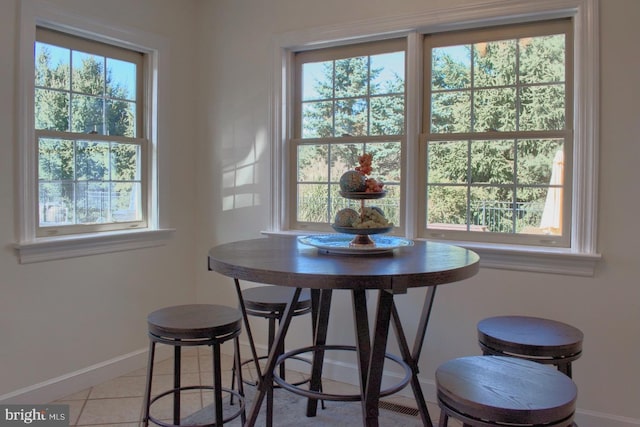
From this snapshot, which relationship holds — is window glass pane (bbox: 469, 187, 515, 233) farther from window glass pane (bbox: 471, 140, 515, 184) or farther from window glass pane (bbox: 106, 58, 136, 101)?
window glass pane (bbox: 106, 58, 136, 101)

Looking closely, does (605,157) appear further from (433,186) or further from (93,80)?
(93,80)

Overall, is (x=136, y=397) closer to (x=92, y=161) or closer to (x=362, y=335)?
(x=92, y=161)

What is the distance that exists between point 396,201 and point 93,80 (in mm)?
2086

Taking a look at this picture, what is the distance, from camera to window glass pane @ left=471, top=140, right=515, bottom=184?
2896 millimetres

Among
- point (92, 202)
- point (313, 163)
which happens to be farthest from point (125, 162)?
point (313, 163)


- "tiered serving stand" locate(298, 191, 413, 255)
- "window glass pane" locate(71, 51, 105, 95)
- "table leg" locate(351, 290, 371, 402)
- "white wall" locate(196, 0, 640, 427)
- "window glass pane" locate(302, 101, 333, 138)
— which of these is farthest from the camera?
"window glass pane" locate(302, 101, 333, 138)

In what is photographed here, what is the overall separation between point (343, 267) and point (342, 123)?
1698 millimetres

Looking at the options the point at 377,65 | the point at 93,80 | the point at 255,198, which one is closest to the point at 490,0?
the point at 377,65

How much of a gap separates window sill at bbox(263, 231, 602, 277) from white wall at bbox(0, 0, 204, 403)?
210 centimetres

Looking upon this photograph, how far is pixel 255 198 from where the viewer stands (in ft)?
11.8

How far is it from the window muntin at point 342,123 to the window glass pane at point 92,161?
1245mm

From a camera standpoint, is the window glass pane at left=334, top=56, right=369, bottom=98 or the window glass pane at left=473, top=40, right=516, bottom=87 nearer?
the window glass pane at left=473, top=40, right=516, bottom=87

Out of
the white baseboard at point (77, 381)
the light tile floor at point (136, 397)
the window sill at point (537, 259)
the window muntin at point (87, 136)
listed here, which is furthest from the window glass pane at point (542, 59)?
the white baseboard at point (77, 381)

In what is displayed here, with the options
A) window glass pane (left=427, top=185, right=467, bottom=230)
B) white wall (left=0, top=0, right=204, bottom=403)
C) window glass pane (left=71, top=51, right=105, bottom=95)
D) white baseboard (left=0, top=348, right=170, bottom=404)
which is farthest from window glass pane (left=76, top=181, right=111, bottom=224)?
window glass pane (left=427, top=185, right=467, bottom=230)
